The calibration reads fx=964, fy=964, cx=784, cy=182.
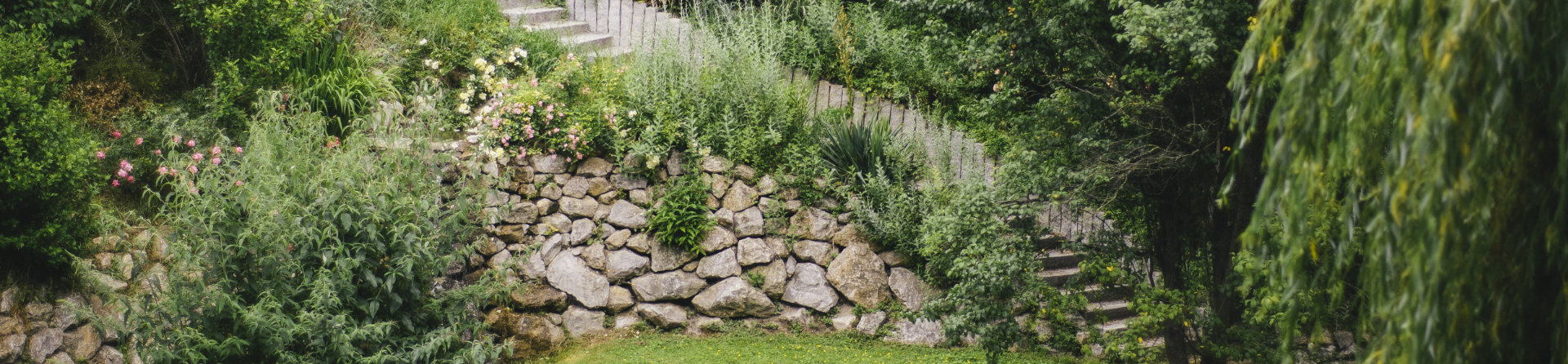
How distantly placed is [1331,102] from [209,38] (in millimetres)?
6349

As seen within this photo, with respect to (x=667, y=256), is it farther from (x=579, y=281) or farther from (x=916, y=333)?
(x=916, y=333)

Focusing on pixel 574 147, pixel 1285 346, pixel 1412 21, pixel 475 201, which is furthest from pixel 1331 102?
pixel 574 147

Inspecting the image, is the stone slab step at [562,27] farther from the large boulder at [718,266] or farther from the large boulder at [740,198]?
the large boulder at [718,266]

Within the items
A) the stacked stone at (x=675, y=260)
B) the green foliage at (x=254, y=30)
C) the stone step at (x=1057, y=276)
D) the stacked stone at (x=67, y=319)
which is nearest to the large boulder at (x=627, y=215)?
the stacked stone at (x=675, y=260)

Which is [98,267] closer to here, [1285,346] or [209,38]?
[209,38]

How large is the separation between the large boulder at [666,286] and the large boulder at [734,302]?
86 mm

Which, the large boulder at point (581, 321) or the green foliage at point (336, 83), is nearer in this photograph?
the green foliage at point (336, 83)

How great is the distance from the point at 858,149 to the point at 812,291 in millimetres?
1227

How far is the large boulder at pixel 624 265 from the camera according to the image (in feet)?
24.3

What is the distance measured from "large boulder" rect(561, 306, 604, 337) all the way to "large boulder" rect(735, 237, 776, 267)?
1.15 metres

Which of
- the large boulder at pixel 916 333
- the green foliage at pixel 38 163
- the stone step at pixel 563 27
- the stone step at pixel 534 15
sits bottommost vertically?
the large boulder at pixel 916 333

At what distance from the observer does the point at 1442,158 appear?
2170 mm

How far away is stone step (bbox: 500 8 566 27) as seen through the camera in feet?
30.0

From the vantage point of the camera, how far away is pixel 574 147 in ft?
25.1
